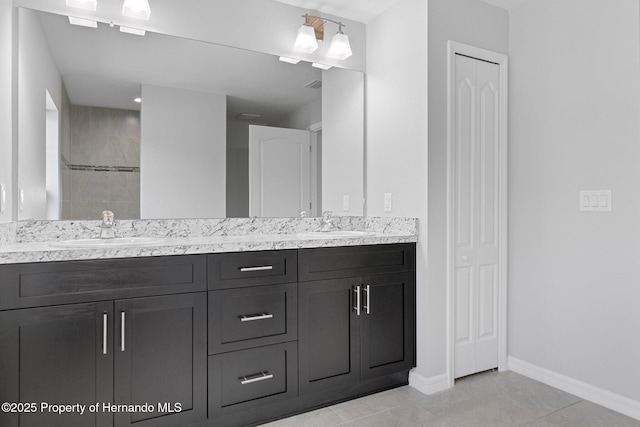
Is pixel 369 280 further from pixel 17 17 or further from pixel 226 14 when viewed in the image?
pixel 17 17

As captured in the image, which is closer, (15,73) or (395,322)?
(15,73)

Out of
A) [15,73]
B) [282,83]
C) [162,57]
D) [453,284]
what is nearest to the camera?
[15,73]

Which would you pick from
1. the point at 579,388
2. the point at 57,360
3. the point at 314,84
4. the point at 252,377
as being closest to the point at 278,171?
the point at 314,84

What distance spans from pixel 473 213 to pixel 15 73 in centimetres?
257

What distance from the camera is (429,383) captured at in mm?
2434

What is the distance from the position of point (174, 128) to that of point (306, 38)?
3.29ft

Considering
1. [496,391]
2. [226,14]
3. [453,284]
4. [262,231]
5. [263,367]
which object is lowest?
[496,391]

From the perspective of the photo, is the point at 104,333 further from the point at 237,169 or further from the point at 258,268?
the point at 237,169

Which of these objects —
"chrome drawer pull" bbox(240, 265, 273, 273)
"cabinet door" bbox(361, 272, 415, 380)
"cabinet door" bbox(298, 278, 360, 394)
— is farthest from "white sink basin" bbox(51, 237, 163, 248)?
"cabinet door" bbox(361, 272, 415, 380)

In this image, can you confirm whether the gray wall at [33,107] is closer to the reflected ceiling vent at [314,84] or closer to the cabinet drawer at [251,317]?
the cabinet drawer at [251,317]

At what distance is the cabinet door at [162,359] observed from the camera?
1718 millimetres

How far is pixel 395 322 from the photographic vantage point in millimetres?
2457

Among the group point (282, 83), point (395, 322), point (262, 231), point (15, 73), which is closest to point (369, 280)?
point (395, 322)

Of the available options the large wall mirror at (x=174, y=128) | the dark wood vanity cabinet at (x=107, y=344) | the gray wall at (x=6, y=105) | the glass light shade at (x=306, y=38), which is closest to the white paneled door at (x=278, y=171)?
the large wall mirror at (x=174, y=128)
